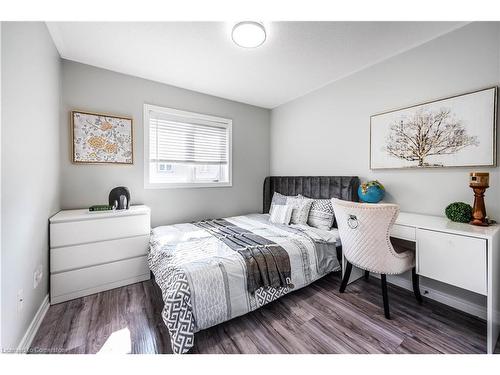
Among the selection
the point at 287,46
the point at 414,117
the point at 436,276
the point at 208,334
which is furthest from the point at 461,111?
the point at 208,334

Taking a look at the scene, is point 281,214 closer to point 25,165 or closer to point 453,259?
point 453,259

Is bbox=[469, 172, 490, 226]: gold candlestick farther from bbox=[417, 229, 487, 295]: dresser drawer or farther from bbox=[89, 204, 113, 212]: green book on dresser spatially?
bbox=[89, 204, 113, 212]: green book on dresser

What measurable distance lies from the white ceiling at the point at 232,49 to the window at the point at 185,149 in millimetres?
517

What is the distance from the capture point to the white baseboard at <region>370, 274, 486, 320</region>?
5.41 ft

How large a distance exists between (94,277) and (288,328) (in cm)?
191


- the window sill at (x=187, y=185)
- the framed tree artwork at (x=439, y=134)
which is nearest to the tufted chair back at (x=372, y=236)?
the framed tree artwork at (x=439, y=134)

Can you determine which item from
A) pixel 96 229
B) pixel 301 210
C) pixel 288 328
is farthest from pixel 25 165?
pixel 301 210

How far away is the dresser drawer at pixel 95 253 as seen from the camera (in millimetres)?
1862

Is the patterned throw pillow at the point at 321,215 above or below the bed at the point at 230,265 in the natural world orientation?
above

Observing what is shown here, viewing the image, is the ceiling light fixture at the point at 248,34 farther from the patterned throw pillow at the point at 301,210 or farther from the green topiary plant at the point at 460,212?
the green topiary plant at the point at 460,212

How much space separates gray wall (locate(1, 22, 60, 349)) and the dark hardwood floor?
358 millimetres

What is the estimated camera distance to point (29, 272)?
1.44m

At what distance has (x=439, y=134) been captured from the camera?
187 centimetres

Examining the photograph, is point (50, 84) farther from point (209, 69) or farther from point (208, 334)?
point (208, 334)
